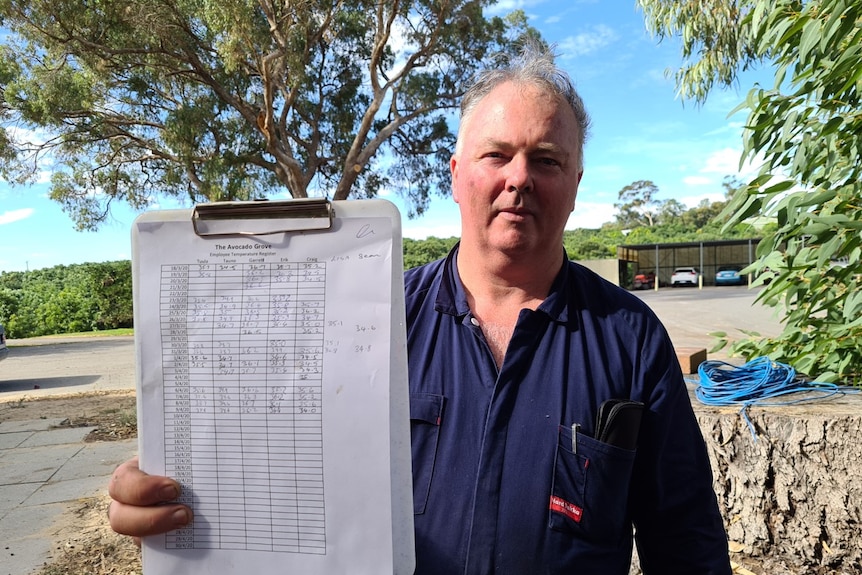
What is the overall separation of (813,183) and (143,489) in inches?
122

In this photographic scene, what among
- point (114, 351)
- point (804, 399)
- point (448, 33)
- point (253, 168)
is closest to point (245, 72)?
point (253, 168)

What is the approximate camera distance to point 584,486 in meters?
1.36

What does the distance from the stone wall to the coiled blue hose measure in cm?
7

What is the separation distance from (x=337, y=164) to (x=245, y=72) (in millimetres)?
3655

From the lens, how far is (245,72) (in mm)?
12945

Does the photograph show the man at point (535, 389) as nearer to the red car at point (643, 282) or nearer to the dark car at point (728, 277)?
the red car at point (643, 282)

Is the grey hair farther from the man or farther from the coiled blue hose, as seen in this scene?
the coiled blue hose

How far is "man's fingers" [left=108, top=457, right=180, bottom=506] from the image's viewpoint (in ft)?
3.55

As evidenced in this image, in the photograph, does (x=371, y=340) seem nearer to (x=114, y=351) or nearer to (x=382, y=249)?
(x=382, y=249)

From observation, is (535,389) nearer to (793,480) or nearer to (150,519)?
(150,519)

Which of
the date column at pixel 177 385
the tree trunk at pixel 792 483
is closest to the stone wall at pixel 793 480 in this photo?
the tree trunk at pixel 792 483

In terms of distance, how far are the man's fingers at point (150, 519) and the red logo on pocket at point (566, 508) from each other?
2.53 ft

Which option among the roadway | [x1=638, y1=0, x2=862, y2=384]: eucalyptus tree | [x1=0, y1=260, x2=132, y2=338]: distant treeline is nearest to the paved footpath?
the roadway

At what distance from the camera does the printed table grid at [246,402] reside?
3.56 ft
